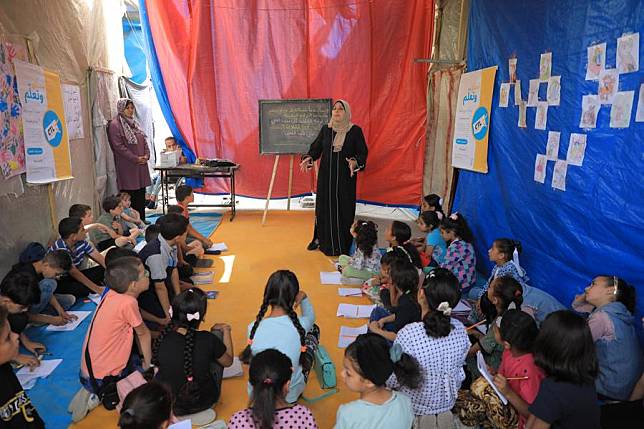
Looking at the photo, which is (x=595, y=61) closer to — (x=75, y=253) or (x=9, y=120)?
(x=75, y=253)

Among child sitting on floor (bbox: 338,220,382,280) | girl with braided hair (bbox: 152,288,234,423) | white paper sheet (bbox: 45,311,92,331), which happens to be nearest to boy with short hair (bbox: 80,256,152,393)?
girl with braided hair (bbox: 152,288,234,423)

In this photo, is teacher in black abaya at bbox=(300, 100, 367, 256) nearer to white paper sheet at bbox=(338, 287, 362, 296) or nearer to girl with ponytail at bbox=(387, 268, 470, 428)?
white paper sheet at bbox=(338, 287, 362, 296)

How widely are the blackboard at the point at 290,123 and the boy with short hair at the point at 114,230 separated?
2.45 metres

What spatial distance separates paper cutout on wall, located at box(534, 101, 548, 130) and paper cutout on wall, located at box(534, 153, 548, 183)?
215mm

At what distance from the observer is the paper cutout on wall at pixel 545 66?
3.37m

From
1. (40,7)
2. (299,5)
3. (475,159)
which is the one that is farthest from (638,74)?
(299,5)

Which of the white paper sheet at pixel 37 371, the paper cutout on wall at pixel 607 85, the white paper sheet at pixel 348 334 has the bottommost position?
the white paper sheet at pixel 37 371

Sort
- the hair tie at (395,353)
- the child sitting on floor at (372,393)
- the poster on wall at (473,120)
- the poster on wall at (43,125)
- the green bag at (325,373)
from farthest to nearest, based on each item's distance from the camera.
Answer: the poster on wall at (473,120) → the poster on wall at (43,125) → the green bag at (325,373) → the hair tie at (395,353) → the child sitting on floor at (372,393)

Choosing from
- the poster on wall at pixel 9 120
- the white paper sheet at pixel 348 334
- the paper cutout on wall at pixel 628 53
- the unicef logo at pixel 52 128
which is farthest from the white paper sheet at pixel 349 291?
the unicef logo at pixel 52 128

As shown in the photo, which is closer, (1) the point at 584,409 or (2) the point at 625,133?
(1) the point at 584,409

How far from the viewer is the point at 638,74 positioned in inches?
99.9

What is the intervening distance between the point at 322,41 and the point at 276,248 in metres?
3.39

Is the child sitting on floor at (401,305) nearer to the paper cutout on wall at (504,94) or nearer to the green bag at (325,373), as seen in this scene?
the green bag at (325,373)

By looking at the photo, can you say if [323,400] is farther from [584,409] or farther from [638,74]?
[638,74]
